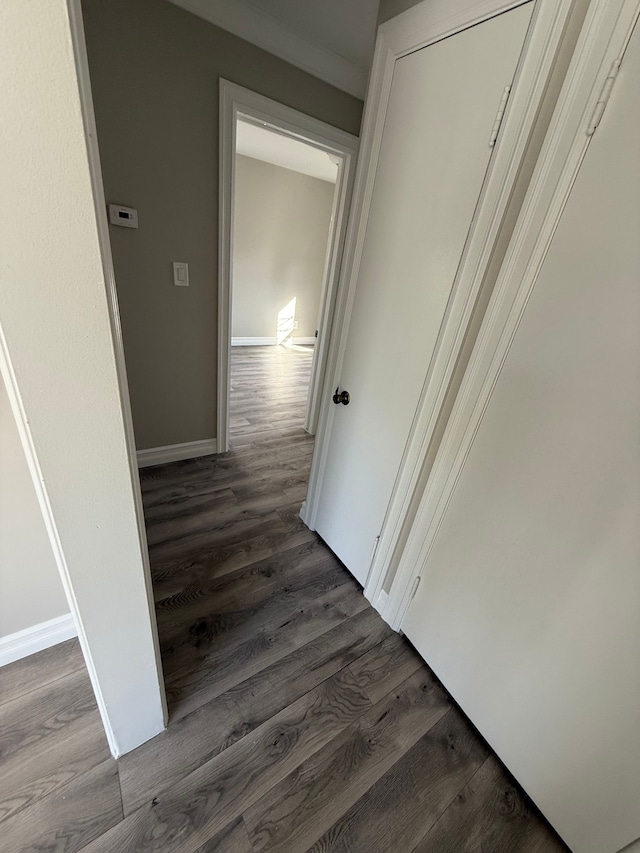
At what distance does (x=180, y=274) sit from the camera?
2012 mm

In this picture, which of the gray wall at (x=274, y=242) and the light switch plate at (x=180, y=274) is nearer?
the light switch plate at (x=180, y=274)

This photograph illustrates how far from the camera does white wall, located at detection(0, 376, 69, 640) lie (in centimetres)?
93

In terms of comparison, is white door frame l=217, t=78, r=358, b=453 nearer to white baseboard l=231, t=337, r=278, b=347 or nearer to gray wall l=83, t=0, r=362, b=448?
gray wall l=83, t=0, r=362, b=448

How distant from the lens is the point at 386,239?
125cm

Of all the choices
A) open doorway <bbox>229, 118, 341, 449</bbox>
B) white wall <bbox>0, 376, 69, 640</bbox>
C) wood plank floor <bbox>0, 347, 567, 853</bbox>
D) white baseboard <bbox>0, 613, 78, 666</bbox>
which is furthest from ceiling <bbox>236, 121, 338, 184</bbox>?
white baseboard <bbox>0, 613, 78, 666</bbox>

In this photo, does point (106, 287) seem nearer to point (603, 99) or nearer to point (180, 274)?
point (603, 99)

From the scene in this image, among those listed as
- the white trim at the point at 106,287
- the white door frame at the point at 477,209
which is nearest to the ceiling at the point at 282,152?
the white door frame at the point at 477,209

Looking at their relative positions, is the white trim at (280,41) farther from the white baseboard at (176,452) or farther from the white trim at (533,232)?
the white baseboard at (176,452)

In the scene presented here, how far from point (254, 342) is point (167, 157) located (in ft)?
13.6

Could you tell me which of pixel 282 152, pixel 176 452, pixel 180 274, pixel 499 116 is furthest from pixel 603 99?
pixel 282 152

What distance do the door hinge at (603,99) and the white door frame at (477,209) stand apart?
13cm

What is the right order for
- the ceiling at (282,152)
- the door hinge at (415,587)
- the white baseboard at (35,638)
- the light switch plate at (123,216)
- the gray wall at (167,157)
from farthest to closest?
1. the ceiling at (282,152)
2. the light switch plate at (123,216)
3. the gray wall at (167,157)
4. the door hinge at (415,587)
5. the white baseboard at (35,638)

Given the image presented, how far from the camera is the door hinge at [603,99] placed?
0.71 meters

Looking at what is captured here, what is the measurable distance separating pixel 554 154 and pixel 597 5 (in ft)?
0.82
